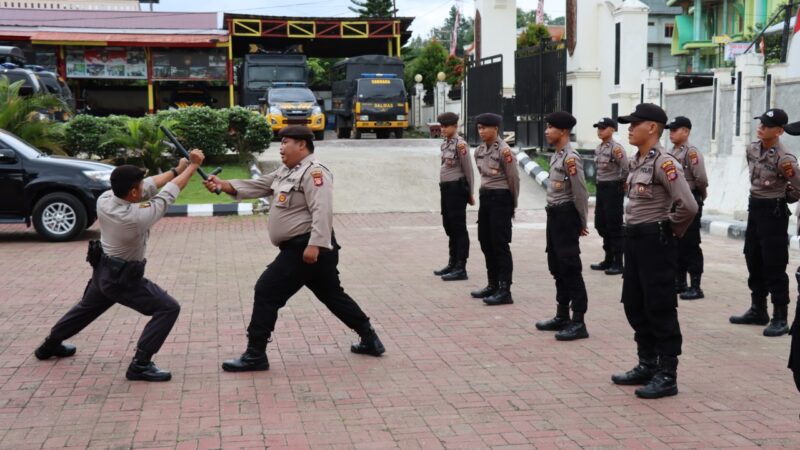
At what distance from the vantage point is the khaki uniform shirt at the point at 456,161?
32.1 feet

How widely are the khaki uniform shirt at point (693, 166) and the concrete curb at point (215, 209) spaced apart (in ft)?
28.1

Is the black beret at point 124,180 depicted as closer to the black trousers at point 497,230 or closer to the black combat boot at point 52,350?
the black combat boot at point 52,350

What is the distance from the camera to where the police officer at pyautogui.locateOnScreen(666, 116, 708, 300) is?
28.6ft

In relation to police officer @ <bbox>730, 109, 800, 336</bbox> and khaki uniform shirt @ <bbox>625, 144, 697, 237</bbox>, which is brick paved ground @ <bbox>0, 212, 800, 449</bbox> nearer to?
police officer @ <bbox>730, 109, 800, 336</bbox>

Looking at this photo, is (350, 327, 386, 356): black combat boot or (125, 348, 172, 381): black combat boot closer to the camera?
(125, 348, 172, 381): black combat boot

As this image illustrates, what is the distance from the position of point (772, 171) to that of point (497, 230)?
253 centimetres

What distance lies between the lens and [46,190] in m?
12.6

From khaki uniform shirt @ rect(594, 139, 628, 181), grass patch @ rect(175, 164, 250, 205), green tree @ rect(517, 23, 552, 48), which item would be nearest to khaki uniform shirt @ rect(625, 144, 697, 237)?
khaki uniform shirt @ rect(594, 139, 628, 181)

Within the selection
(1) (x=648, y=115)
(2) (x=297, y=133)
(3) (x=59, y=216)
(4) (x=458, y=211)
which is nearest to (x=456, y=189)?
(4) (x=458, y=211)

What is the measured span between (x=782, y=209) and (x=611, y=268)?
124 inches

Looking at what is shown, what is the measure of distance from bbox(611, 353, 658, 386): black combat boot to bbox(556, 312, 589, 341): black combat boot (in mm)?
1226

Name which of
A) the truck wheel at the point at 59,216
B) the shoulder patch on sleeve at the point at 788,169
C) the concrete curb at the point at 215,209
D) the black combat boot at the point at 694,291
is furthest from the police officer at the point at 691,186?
the concrete curb at the point at 215,209

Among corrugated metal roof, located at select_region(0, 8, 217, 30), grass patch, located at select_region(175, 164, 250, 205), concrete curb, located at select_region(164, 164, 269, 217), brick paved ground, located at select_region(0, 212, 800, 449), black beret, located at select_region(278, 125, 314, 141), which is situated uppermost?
corrugated metal roof, located at select_region(0, 8, 217, 30)

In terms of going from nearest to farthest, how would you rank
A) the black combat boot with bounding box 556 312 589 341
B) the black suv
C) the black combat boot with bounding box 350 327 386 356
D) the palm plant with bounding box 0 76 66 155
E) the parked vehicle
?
1. the black combat boot with bounding box 350 327 386 356
2. the black combat boot with bounding box 556 312 589 341
3. the black suv
4. the palm plant with bounding box 0 76 66 155
5. the parked vehicle
